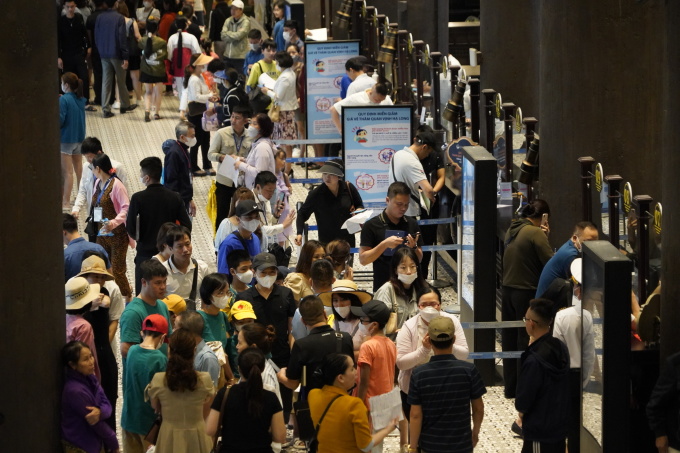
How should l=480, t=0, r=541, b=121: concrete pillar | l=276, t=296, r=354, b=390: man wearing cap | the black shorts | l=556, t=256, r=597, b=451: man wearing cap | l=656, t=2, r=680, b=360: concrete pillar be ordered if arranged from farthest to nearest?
1. the black shorts
2. l=480, t=0, r=541, b=121: concrete pillar
3. l=556, t=256, r=597, b=451: man wearing cap
4. l=276, t=296, r=354, b=390: man wearing cap
5. l=656, t=2, r=680, b=360: concrete pillar

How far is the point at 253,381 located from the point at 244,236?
340 cm

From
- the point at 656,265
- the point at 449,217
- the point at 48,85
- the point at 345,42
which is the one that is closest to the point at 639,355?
the point at 656,265

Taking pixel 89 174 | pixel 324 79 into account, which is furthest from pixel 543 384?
pixel 324 79

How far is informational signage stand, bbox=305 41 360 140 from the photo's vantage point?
1759 cm

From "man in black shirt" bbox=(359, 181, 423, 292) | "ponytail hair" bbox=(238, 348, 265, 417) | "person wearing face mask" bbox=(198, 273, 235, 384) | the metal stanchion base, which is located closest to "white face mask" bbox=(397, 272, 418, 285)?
"man in black shirt" bbox=(359, 181, 423, 292)

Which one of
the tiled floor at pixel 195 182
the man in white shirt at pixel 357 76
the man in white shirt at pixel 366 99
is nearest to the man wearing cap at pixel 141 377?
the tiled floor at pixel 195 182

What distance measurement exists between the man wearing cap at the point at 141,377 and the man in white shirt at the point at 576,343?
2.64 meters

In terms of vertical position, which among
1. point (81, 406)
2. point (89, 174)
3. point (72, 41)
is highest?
point (72, 41)

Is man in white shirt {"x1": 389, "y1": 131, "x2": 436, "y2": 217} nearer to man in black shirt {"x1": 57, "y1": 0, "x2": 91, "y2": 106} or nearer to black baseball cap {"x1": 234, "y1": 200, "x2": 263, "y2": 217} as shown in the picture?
black baseball cap {"x1": 234, "y1": 200, "x2": 263, "y2": 217}

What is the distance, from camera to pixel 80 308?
8969 millimetres

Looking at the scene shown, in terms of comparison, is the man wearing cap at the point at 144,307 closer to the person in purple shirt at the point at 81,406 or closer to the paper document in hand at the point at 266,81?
the person in purple shirt at the point at 81,406

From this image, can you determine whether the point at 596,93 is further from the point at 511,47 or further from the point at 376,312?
the point at 511,47

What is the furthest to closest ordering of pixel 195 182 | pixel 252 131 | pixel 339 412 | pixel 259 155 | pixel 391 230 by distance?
pixel 195 182 → pixel 252 131 → pixel 259 155 → pixel 391 230 → pixel 339 412

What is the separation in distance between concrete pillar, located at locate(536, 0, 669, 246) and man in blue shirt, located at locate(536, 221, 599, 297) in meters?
2.20
